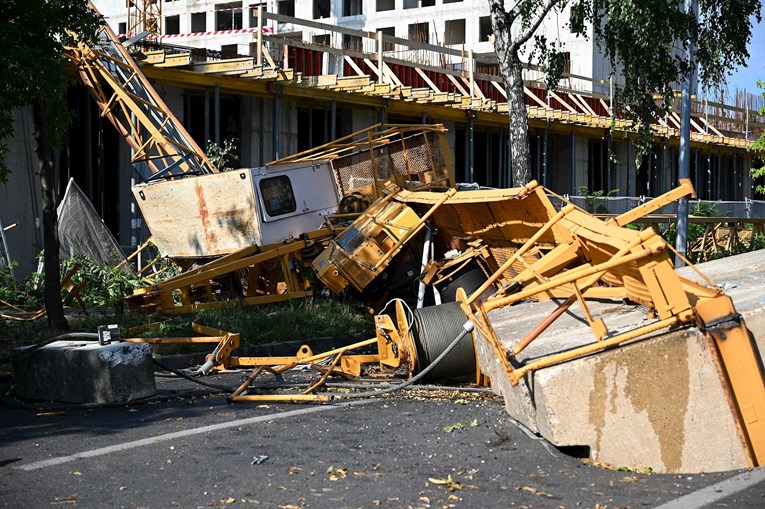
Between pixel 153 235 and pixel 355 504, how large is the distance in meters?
11.9

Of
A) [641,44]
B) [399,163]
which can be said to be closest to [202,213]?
[399,163]

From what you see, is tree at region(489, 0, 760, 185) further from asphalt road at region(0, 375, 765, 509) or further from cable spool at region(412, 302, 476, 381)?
asphalt road at region(0, 375, 765, 509)

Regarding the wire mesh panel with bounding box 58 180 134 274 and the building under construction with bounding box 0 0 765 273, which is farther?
the building under construction with bounding box 0 0 765 273

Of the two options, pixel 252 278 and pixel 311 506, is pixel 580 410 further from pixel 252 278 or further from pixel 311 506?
pixel 252 278

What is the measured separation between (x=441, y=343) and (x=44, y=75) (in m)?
5.50

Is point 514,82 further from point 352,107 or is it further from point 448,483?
point 448,483

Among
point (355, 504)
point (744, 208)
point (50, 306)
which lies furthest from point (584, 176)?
point (355, 504)

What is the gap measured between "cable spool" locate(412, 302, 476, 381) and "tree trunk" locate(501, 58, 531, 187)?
429 inches

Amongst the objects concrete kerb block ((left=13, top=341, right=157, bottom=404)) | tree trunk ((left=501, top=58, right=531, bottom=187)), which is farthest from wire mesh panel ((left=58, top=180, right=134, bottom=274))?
concrete kerb block ((left=13, top=341, right=157, bottom=404))

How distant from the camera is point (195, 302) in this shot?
50.7 ft

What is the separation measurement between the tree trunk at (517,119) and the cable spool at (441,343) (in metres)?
10.9

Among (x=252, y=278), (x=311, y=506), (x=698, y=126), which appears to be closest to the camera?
(x=311, y=506)

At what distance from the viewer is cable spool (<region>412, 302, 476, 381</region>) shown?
10.2 meters

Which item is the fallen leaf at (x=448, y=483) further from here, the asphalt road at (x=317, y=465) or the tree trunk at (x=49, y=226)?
the tree trunk at (x=49, y=226)
